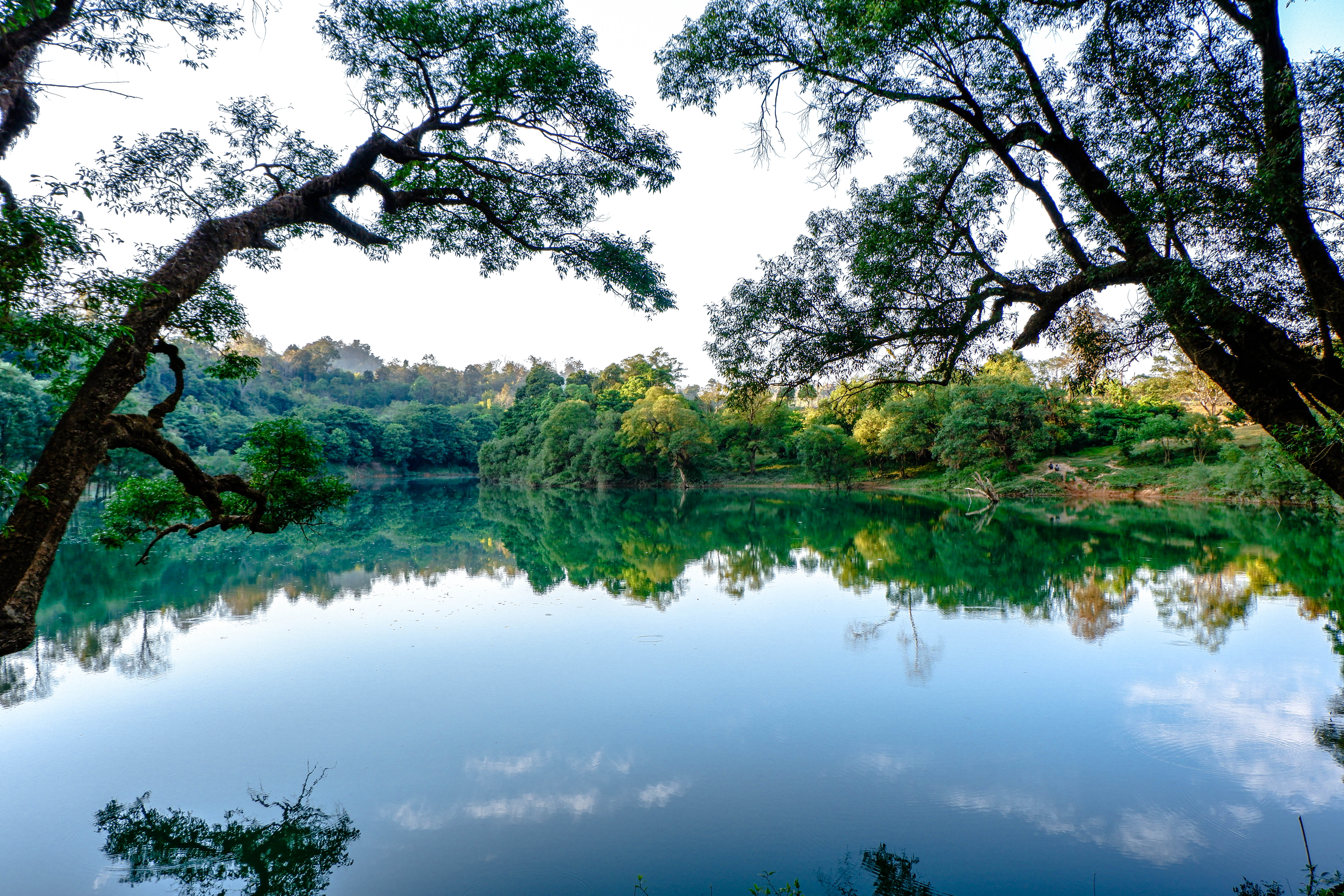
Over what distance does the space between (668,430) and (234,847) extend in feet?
124

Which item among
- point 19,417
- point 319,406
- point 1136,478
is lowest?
point 1136,478

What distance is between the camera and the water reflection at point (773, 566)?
9648 mm

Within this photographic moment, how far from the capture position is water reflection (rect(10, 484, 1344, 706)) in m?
9.65

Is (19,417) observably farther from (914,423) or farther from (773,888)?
(914,423)

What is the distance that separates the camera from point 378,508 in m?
31.4

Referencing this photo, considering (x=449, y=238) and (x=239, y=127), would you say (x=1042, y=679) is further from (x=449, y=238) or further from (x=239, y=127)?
(x=239, y=127)

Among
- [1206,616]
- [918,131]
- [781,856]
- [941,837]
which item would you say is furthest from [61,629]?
[1206,616]

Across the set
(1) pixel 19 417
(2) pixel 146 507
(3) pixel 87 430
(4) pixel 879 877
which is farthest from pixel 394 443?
(4) pixel 879 877

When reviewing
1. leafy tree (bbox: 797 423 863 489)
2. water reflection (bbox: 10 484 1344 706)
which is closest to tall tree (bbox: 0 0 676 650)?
water reflection (bbox: 10 484 1344 706)

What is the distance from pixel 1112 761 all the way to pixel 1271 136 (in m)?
4.74

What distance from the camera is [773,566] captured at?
14844 mm

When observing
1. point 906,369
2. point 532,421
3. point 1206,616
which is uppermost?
point 532,421

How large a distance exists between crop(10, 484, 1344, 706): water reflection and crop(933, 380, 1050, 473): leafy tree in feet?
21.2

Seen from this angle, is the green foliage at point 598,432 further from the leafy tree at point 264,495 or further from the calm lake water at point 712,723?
the leafy tree at point 264,495
